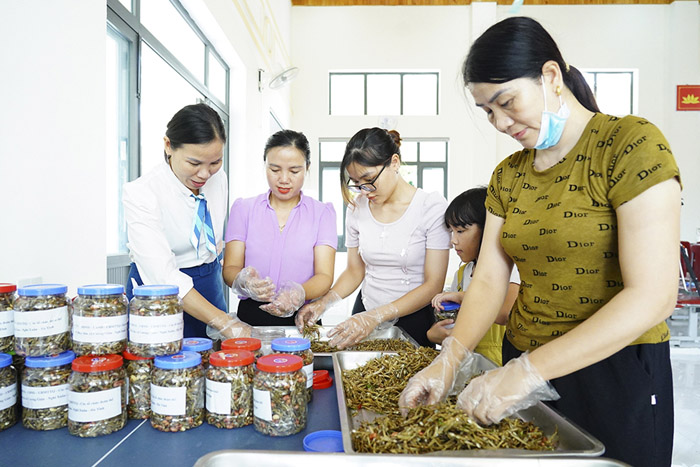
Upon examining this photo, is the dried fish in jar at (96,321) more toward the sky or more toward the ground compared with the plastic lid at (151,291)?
more toward the ground

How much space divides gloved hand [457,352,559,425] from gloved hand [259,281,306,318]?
967 mm

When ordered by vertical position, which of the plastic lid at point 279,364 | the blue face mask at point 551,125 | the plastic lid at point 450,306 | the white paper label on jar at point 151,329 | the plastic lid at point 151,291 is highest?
the blue face mask at point 551,125

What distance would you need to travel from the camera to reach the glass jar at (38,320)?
93 cm

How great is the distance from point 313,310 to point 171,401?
0.96m

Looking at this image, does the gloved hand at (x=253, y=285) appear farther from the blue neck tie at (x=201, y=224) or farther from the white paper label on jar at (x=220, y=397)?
the white paper label on jar at (x=220, y=397)

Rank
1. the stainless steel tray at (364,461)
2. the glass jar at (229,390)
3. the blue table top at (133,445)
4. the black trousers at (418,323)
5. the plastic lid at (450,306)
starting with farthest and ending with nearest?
the black trousers at (418,323) → the plastic lid at (450,306) → the glass jar at (229,390) → the blue table top at (133,445) → the stainless steel tray at (364,461)

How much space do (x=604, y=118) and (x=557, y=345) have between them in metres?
0.52

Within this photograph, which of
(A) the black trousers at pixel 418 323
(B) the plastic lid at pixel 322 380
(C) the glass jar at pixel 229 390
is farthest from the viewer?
Answer: (A) the black trousers at pixel 418 323

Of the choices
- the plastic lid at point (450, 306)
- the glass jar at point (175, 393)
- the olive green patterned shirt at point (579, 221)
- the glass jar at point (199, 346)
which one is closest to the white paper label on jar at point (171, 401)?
the glass jar at point (175, 393)

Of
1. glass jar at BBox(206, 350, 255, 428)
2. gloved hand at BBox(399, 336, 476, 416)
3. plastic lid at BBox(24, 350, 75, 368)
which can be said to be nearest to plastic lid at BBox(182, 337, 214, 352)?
glass jar at BBox(206, 350, 255, 428)

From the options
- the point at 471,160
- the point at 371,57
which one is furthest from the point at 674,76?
the point at 371,57

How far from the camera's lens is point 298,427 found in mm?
936

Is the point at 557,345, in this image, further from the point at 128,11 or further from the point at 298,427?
the point at 128,11

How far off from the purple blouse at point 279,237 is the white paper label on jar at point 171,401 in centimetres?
112
